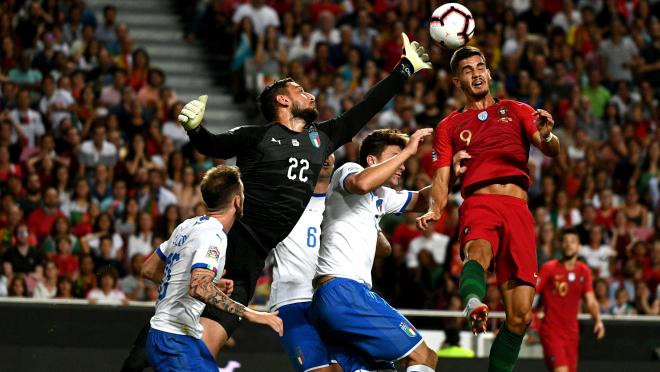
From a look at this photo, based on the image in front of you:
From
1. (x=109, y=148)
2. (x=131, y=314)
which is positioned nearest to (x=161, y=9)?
(x=109, y=148)

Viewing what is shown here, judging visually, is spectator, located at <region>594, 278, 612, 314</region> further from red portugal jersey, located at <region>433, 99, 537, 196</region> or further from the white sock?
the white sock

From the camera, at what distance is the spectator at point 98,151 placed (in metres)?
14.8

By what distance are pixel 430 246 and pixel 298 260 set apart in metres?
6.20

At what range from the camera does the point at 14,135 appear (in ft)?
48.6

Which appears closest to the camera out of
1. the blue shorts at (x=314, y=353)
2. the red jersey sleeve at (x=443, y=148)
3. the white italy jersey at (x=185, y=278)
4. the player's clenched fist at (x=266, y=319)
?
the player's clenched fist at (x=266, y=319)

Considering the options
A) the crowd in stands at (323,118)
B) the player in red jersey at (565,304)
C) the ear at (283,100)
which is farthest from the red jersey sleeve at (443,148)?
the crowd in stands at (323,118)

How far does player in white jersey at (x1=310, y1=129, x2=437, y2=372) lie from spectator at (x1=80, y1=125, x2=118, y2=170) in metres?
7.15

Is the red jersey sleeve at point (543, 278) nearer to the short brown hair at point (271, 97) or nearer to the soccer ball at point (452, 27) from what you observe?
the soccer ball at point (452, 27)

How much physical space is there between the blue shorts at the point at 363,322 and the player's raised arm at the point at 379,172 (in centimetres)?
58

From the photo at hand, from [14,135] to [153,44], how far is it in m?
3.83

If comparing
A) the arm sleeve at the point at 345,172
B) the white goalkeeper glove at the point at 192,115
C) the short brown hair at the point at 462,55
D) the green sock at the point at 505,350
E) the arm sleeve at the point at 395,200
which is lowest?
the green sock at the point at 505,350

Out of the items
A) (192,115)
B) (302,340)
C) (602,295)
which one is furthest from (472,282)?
(602,295)

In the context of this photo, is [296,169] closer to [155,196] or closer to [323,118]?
[155,196]

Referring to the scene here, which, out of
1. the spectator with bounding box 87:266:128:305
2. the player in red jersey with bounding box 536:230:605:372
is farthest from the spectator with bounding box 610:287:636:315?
the spectator with bounding box 87:266:128:305
